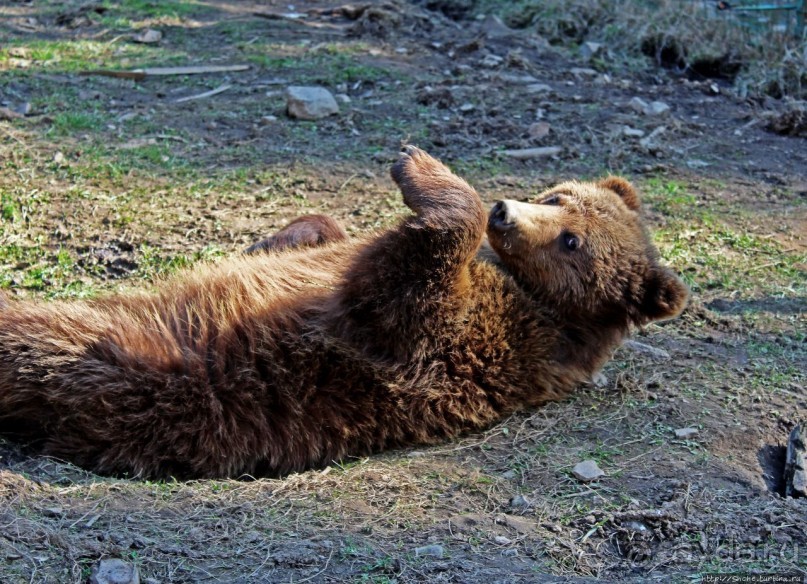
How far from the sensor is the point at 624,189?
5.46 m

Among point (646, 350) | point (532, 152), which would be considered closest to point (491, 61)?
point (532, 152)

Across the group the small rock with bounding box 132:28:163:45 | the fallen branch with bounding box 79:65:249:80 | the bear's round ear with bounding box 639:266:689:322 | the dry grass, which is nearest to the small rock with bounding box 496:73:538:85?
the dry grass

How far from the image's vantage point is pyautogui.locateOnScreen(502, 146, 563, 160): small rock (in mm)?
7723

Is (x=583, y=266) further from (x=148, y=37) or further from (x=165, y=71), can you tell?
(x=148, y=37)

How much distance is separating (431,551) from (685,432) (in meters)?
1.76

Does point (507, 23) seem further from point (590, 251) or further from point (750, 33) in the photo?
point (590, 251)

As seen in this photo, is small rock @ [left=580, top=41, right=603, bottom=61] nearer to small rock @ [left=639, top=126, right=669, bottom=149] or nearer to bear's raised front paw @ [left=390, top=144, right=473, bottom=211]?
small rock @ [left=639, top=126, right=669, bottom=149]

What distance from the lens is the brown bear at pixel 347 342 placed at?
422cm

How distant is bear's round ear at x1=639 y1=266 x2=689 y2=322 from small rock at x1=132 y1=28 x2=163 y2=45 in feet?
23.0

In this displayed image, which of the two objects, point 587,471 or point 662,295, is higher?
point 662,295

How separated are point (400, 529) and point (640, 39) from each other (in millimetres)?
8557

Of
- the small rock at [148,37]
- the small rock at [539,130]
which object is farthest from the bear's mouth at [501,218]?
the small rock at [148,37]

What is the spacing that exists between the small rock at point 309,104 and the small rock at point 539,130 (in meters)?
1.80

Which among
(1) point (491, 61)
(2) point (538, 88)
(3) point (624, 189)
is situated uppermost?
(3) point (624, 189)
